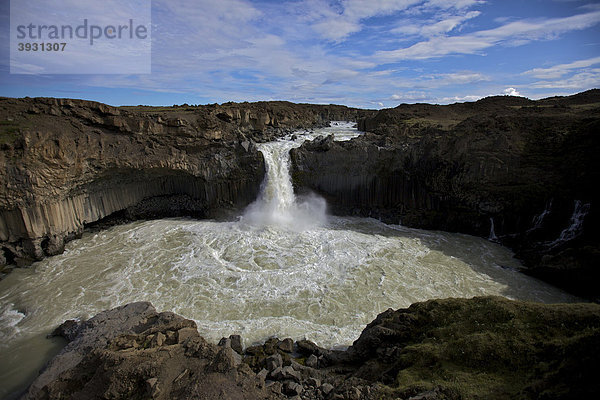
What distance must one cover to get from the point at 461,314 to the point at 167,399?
7.80 m

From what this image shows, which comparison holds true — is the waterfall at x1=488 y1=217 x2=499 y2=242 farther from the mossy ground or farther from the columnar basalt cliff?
the columnar basalt cliff

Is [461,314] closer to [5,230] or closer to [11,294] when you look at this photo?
[11,294]

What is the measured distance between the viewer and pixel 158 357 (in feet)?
25.8

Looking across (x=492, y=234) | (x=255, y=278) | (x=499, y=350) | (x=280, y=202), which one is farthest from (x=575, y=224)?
(x=280, y=202)

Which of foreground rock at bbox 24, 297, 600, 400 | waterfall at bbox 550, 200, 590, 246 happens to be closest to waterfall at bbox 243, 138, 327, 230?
foreground rock at bbox 24, 297, 600, 400

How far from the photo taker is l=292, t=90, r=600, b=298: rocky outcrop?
16.7m

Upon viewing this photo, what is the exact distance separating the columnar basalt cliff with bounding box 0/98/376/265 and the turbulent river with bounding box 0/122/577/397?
6.11ft

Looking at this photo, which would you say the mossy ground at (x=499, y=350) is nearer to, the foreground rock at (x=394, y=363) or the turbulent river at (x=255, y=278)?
the foreground rock at (x=394, y=363)

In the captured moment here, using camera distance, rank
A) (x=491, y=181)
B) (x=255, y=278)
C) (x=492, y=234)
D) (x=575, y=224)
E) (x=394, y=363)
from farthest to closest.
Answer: (x=491, y=181), (x=492, y=234), (x=575, y=224), (x=255, y=278), (x=394, y=363)

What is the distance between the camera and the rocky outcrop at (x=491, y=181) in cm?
1667

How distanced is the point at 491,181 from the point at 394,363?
55.9ft

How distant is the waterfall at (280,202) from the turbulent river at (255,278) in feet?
2.71

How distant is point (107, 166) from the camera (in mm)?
20750

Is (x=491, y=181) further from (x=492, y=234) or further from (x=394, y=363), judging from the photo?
(x=394, y=363)
